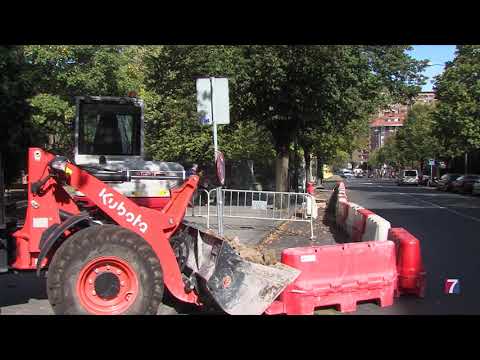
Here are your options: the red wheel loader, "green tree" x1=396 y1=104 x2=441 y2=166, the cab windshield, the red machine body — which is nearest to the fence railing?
the cab windshield

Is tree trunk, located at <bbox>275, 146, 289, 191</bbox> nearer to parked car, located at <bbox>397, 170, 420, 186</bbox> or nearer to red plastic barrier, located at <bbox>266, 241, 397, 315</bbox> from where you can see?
red plastic barrier, located at <bbox>266, 241, 397, 315</bbox>

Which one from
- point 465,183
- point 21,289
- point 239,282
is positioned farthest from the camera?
point 465,183

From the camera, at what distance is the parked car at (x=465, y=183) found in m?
39.7

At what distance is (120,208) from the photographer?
6.07 metres

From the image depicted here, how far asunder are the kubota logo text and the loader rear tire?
10.9 inches

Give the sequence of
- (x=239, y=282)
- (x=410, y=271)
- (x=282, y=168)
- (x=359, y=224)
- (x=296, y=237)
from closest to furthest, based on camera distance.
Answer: (x=239, y=282) < (x=410, y=271) < (x=359, y=224) < (x=296, y=237) < (x=282, y=168)

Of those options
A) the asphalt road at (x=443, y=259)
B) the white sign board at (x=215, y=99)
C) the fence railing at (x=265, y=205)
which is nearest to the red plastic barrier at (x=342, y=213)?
the fence railing at (x=265, y=205)

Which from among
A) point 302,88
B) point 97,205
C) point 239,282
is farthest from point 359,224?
point 302,88

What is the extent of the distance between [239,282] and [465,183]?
126 feet

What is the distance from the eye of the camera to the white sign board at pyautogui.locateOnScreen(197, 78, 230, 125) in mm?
9383

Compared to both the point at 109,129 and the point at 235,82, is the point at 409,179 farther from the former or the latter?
the point at 109,129
